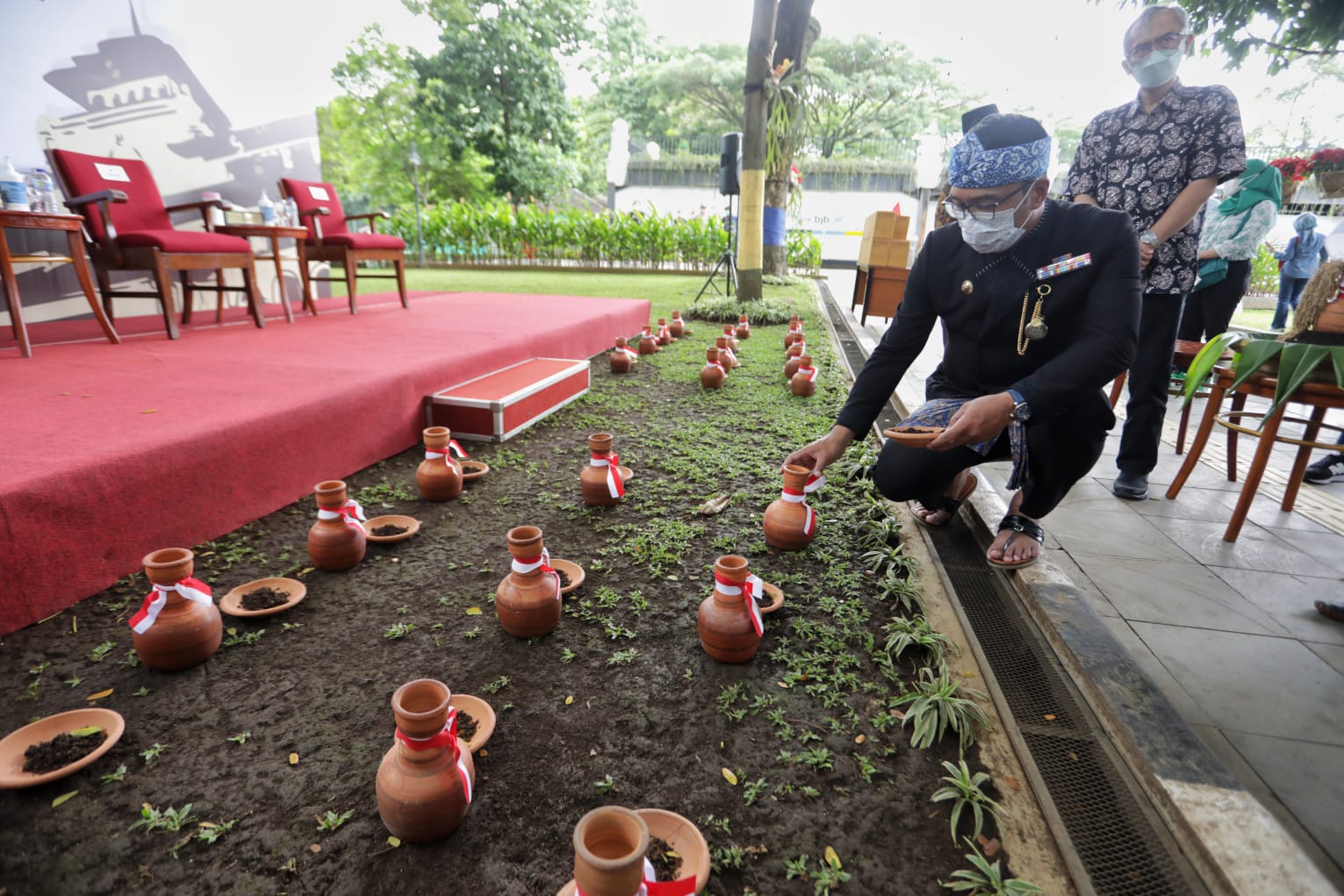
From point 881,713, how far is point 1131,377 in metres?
2.15

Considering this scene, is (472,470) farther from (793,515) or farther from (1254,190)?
(1254,190)

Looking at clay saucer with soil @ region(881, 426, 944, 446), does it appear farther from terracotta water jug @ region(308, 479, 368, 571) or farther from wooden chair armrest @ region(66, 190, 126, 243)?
wooden chair armrest @ region(66, 190, 126, 243)

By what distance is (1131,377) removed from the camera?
270 cm

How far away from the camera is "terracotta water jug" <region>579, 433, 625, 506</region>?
8.00 feet

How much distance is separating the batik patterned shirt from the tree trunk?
531 centimetres

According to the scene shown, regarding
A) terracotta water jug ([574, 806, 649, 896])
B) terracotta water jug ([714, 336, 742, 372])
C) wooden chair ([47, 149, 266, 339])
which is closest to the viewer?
terracotta water jug ([574, 806, 649, 896])

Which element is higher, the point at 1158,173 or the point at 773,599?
the point at 1158,173

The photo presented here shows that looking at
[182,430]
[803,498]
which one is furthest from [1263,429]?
[182,430]

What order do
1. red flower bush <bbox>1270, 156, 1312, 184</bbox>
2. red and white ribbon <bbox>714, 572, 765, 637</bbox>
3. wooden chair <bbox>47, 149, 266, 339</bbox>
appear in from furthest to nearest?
red flower bush <bbox>1270, 156, 1312, 184</bbox>, wooden chair <bbox>47, 149, 266, 339</bbox>, red and white ribbon <bbox>714, 572, 765, 637</bbox>

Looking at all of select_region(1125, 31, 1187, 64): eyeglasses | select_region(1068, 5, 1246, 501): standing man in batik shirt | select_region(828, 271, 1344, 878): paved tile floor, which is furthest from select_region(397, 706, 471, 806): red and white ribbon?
select_region(1125, 31, 1187, 64): eyeglasses

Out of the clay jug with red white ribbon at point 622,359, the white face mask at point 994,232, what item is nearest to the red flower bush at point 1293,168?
the clay jug with red white ribbon at point 622,359

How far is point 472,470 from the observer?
2785 mm

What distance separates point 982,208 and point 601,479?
1576mm

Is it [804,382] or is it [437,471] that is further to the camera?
[804,382]
